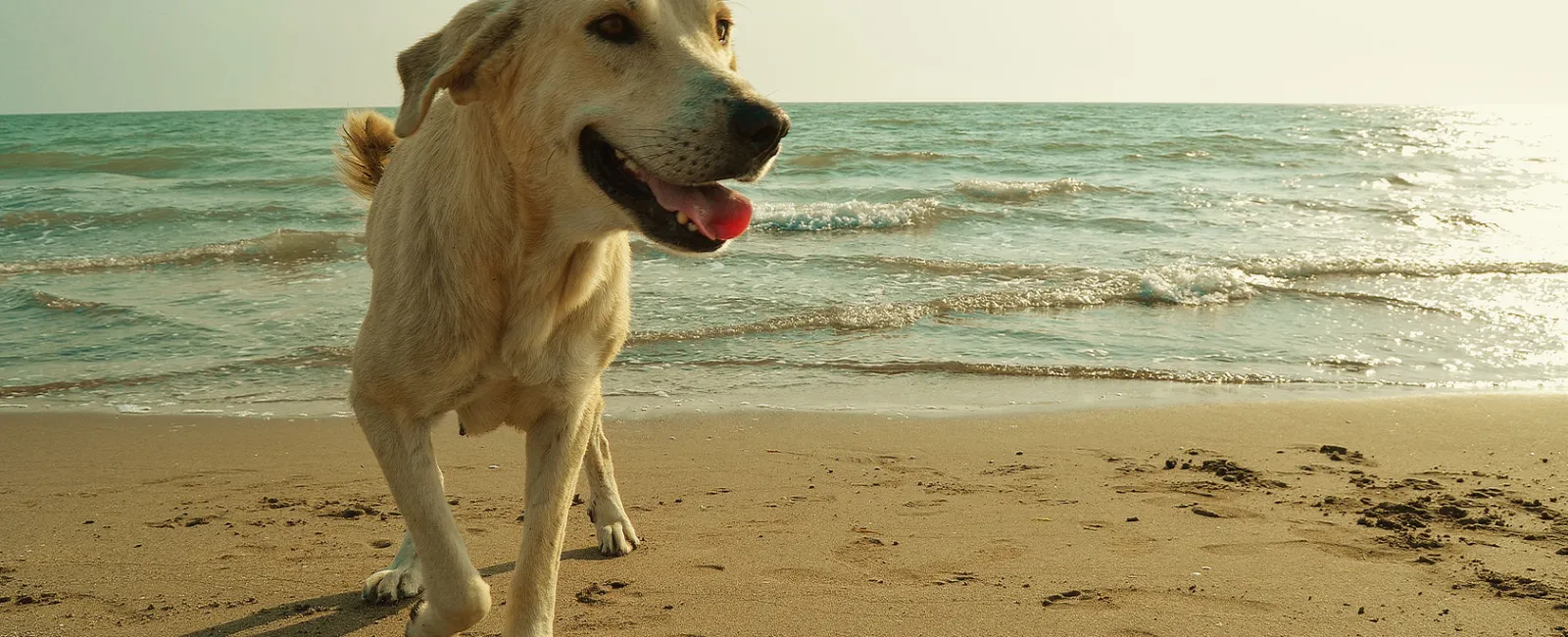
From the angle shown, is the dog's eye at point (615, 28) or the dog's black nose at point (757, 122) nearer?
the dog's black nose at point (757, 122)

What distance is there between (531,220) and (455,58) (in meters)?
0.43

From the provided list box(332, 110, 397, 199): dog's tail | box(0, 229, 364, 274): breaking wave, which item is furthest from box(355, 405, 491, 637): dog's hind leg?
box(0, 229, 364, 274): breaking wave

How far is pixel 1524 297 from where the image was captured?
9.34 m

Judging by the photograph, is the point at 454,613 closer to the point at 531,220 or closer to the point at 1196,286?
the point at 531,220

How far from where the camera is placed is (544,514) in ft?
10.2

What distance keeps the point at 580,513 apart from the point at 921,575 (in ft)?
5.24

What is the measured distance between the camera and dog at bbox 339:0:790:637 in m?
2.75

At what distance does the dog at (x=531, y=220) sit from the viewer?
2.75 meters

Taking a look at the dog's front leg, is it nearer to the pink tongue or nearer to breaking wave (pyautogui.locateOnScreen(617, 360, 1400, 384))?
the pink tongue

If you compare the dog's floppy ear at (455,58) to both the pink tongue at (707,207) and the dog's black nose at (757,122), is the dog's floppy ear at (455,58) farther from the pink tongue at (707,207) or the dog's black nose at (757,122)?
the dog's black nose at (757,122)

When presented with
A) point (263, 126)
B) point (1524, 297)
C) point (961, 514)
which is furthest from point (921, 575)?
point (263, 126)

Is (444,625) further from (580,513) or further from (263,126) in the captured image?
(263,126)

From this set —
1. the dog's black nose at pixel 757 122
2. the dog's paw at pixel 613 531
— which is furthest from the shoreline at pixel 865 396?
the dog's black nose at pixel 757 122

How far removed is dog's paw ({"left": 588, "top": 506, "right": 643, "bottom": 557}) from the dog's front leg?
95 cm
